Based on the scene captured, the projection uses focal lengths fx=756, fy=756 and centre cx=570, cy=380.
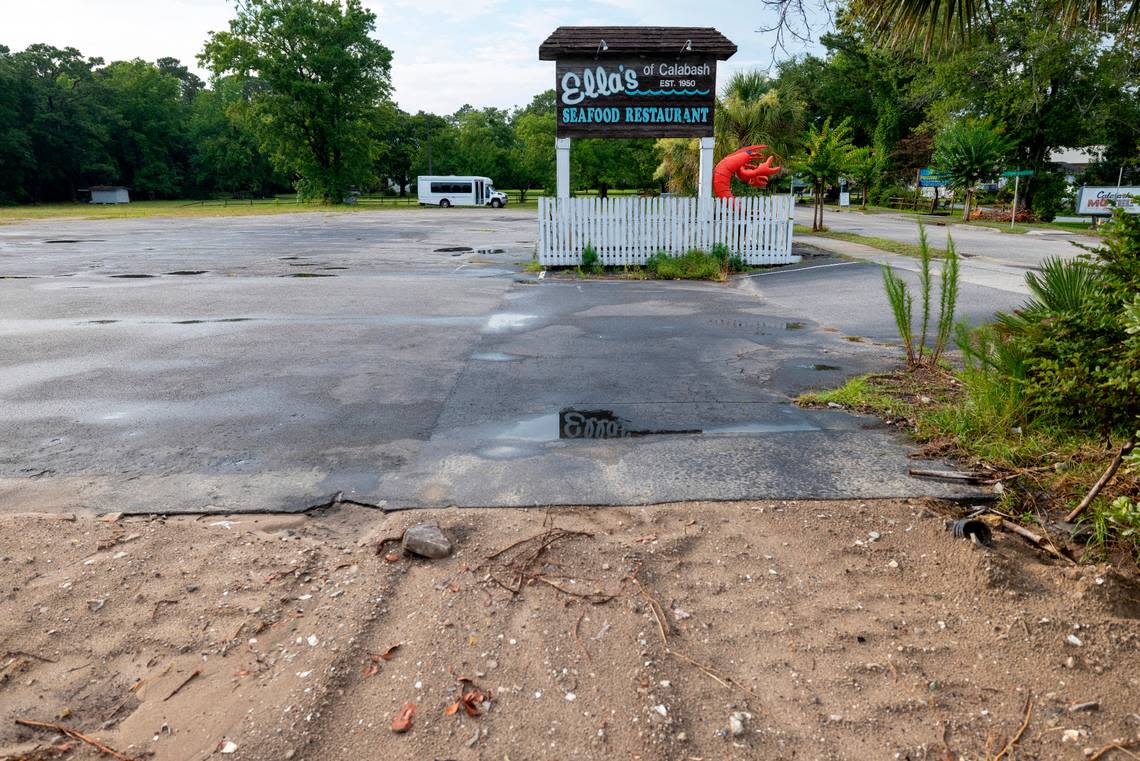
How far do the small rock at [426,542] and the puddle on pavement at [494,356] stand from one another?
438 cm

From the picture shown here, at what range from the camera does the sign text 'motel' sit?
15.8 metres

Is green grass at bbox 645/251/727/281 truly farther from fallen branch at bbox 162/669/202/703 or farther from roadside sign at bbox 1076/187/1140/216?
roadside sign at bbox 1076/187/1140/216

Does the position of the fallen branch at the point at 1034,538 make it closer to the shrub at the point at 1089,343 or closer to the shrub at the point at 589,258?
the shrub at the point at 1089,343

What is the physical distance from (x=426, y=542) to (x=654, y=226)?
13426mm

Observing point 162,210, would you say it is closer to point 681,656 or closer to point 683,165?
point 683,165

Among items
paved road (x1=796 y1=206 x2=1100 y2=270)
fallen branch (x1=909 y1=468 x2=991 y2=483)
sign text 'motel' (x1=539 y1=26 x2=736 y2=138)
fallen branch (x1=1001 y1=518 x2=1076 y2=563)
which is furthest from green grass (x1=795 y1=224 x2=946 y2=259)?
fallen branch (x1=1001 y1=518 x2=1076 y2=563)

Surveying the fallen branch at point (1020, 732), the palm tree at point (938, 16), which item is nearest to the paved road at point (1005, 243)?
the palm tree at point (938, 16)

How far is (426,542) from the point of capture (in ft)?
12.6

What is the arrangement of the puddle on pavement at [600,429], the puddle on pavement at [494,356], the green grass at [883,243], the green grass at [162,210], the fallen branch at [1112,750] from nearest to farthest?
1. the fallen branch at [1112,750]
2. the puddle on pavement at [600,429]
3. the puddle on pavement at [494,356]
4. the green grass at [883,243]
5. the green grass at [162,210]

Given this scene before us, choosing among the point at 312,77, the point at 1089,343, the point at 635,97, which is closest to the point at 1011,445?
the point at 1089,343

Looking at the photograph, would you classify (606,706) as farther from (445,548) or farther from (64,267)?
(64,267)

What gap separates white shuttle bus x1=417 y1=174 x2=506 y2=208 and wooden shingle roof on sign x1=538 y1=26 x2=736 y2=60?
49.8 meters

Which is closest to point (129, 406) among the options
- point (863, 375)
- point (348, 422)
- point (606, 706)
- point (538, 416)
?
point (348, 422)

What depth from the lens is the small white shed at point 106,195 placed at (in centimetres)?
7781
